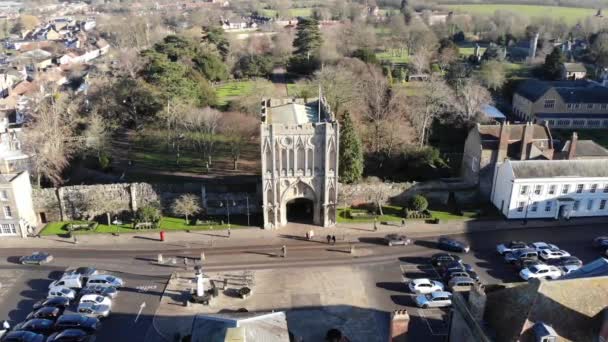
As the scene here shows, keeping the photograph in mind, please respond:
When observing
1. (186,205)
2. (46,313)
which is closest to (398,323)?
(46,313)

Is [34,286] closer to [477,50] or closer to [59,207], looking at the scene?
[59,207]

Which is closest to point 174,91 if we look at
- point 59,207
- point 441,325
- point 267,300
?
point 59,207

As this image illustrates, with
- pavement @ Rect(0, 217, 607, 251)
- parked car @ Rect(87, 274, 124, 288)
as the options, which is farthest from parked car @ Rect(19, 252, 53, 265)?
parked car @ Rect(87, 274, 124, 288)

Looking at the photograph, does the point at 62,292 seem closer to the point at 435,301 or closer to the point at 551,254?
the point at 435,301

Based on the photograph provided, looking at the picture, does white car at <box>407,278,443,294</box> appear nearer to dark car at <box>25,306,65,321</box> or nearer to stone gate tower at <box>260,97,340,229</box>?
stone gate tower at <box>260,97,340,229</box>

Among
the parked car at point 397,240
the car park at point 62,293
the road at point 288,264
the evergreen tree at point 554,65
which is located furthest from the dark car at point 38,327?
the evergreen tree at point 554,65

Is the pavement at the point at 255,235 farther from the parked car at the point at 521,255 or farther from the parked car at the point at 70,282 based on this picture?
the parked car at the point at 70,282
